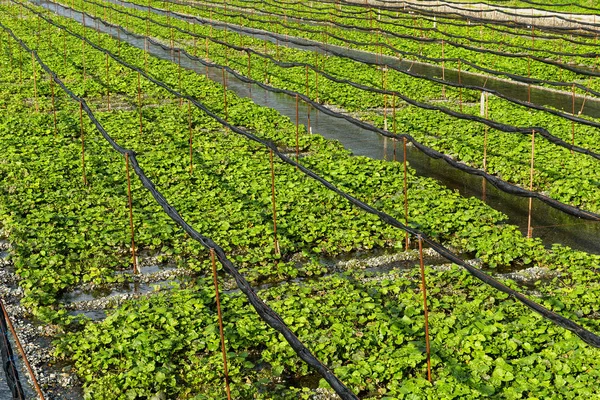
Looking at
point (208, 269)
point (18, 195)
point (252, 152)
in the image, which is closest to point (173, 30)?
point (252, 152)

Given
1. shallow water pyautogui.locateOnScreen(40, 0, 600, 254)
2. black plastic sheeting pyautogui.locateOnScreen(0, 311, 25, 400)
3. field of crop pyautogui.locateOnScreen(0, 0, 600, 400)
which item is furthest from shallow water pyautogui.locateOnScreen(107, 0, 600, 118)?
black plastic sheeting pyautogui.locateOnScreen(0, 311, 25, 400)

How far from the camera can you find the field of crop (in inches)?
316

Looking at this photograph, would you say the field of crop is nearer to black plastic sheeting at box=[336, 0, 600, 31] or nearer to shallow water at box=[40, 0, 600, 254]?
shallow water at box=[40, 0, 600, 254]

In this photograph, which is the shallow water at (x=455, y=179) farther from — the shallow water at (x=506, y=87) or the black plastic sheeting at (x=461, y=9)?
the black plastic sheeting at (x=461, y=9)

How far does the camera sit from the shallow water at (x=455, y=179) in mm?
11969

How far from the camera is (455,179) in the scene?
1451 cm

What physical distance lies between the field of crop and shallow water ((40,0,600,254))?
88 mm

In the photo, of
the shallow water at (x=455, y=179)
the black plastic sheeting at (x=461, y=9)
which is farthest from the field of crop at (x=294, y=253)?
the black plastic sheeting at (x=461, y=9)

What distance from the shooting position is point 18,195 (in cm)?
1288

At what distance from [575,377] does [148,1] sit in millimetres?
38041

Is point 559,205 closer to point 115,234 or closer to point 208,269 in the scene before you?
point 208,269

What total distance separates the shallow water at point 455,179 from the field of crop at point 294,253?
3.4 inches

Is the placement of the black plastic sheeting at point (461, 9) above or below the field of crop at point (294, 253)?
above

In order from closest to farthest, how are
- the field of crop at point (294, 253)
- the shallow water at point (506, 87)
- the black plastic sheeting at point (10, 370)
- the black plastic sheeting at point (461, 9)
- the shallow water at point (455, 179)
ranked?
the black plastic sheeting at point (10, 370), the field of crop at point (294, 253), the shallow water at point (455, 179), the shallow water at point (506, 87), the black plastic sheeting at point (461, 9)
